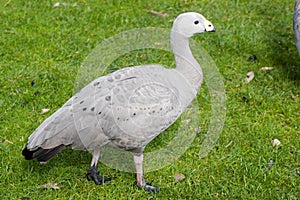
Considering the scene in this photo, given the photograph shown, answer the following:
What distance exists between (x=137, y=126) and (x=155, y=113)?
0.17 meters

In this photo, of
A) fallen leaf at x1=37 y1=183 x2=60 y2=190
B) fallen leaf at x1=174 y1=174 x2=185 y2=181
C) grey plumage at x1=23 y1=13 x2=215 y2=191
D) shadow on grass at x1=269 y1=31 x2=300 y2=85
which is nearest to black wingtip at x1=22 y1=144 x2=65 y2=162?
grey plumage at x1=23 y1=13 x2=215 y2=191

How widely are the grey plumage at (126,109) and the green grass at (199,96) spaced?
1.33 ft

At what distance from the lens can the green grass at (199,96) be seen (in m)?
4.21

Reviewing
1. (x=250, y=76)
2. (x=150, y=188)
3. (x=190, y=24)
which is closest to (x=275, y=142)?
(x=250, y=76)

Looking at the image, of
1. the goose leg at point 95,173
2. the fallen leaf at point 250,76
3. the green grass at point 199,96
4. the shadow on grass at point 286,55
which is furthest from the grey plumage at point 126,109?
the shadow on grass at point 286,55

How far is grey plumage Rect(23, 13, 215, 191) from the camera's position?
377cm

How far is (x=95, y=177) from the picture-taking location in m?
4.21

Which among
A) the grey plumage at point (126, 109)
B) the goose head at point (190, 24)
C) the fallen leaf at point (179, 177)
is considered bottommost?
the fallen leaf at point (179, 177)

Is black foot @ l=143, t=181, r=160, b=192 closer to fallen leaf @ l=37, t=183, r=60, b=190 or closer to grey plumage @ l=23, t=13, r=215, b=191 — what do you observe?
grey plumage @ l=23, t=13, r=215, b=191

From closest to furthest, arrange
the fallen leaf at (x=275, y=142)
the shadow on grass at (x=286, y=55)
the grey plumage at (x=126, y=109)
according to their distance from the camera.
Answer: the grey plumage at (x=126, y=109) → the fallen leaf at (x=275, y=142) → the shadow on grass at (x=286, y=55)

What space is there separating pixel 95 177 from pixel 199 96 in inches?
68.2

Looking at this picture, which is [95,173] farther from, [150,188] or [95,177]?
[150,188]

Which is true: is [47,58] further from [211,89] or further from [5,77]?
[211,89]

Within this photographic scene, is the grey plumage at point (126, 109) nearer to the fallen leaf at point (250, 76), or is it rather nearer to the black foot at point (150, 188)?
the black foot at point (150, 188)
